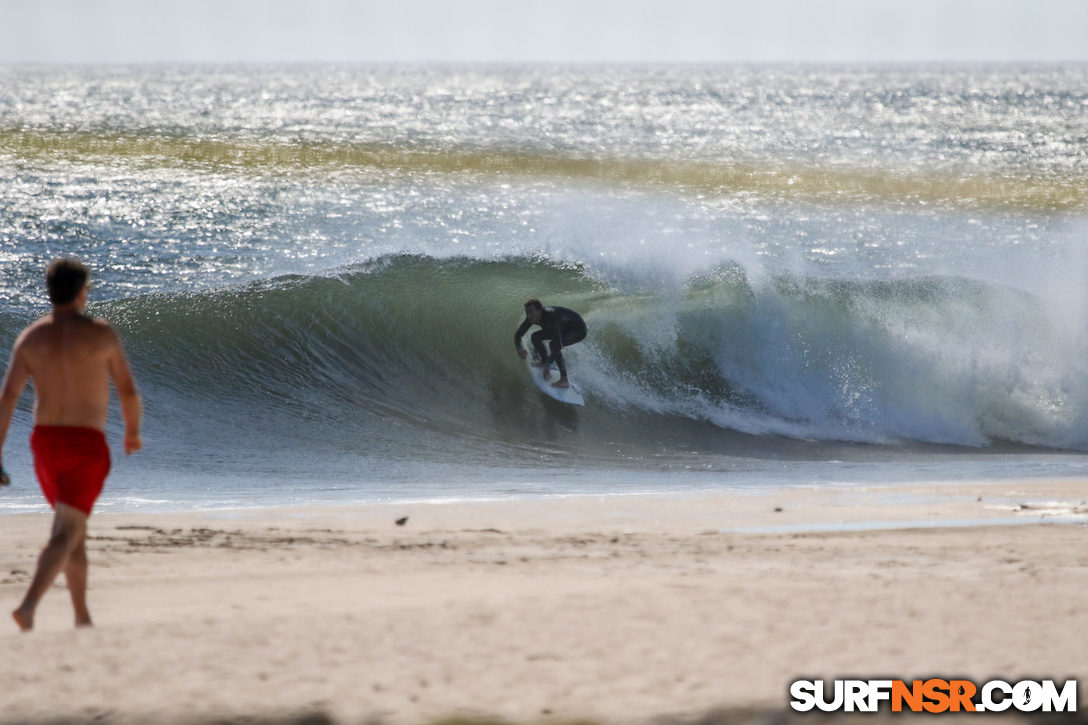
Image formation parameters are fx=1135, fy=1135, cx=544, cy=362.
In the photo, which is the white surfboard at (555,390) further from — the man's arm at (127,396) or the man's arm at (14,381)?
the man's arm at (14,381)

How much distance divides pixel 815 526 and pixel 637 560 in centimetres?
135

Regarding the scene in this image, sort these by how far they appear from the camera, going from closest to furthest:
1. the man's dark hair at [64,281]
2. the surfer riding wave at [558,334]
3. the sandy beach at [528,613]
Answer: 1. the sandy beach at [528,613]
2. the man's dark hair at [64,281]
3. the surfer riding wave at [558,334]

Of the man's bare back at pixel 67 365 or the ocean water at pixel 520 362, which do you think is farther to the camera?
the ocean water at pixel 520 362

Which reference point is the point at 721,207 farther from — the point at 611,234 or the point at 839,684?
the point at 839,684

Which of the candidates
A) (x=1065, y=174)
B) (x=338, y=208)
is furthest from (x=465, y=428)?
(x=1065, y=174)

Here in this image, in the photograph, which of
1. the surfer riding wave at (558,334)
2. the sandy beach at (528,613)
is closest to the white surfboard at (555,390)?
the surfer riding wave at (558,334)

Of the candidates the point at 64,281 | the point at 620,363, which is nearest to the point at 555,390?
the point at 620,363

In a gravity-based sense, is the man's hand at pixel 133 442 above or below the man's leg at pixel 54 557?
above

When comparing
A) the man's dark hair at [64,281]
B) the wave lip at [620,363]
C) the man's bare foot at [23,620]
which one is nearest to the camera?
the man's bare foot at [23,620]

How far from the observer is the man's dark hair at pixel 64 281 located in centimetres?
378

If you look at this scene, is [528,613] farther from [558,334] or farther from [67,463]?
[558,334]

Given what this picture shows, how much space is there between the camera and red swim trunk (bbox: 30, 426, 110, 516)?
3.71 m

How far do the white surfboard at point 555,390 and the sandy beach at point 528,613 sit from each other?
4.33 meters

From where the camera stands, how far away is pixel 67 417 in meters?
→ 3.74
